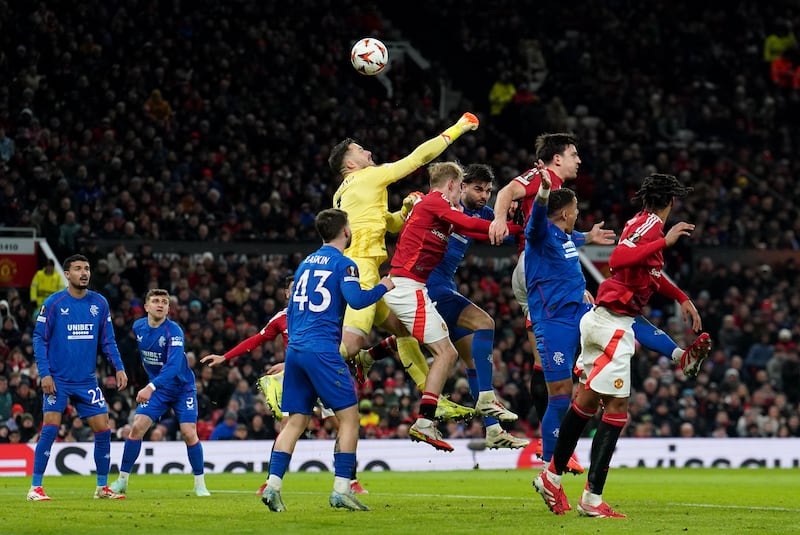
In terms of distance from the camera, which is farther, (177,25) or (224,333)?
(177,25)

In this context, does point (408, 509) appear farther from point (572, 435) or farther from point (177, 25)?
point (177, 25)

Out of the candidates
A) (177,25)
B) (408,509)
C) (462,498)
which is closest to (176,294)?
(177,25)

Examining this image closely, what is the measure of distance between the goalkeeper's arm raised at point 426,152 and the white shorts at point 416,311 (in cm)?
106

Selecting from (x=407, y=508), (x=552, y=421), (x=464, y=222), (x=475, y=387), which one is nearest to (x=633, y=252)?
(x=464, y=222)

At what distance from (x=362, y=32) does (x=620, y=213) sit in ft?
25.3

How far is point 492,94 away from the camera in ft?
110

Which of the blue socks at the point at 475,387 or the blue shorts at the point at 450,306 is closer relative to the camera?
the blue socks at the point at 475,387

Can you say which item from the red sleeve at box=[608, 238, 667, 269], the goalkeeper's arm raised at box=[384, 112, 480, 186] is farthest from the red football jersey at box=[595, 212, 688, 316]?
the goalkeeper's arm raised at box=[384, 112, 480, 186]

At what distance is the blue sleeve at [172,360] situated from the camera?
648 inches

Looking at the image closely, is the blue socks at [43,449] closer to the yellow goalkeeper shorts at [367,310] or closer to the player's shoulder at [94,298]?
the player's shoulder at [94,298]

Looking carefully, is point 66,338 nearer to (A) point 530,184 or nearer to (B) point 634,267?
(A) point 530,184

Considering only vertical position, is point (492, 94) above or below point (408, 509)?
above

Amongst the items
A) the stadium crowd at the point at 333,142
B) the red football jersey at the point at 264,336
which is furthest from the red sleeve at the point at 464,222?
the stadium crowd at the point at 333,142

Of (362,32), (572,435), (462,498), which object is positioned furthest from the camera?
(362,32)
